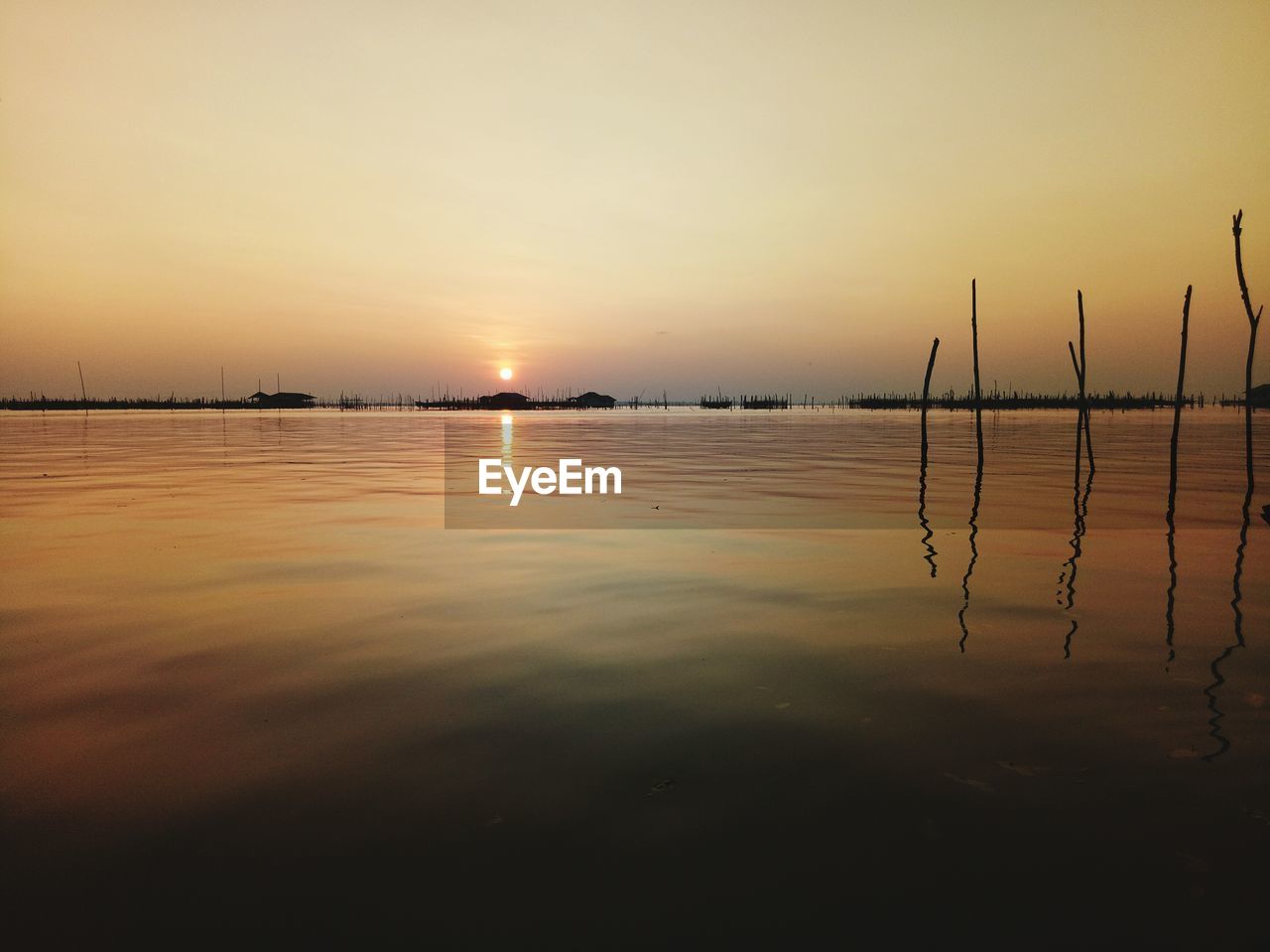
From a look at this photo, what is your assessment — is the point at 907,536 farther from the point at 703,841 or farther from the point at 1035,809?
the point at 703,841

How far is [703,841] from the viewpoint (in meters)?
3.83

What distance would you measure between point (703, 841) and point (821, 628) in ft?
13.7
